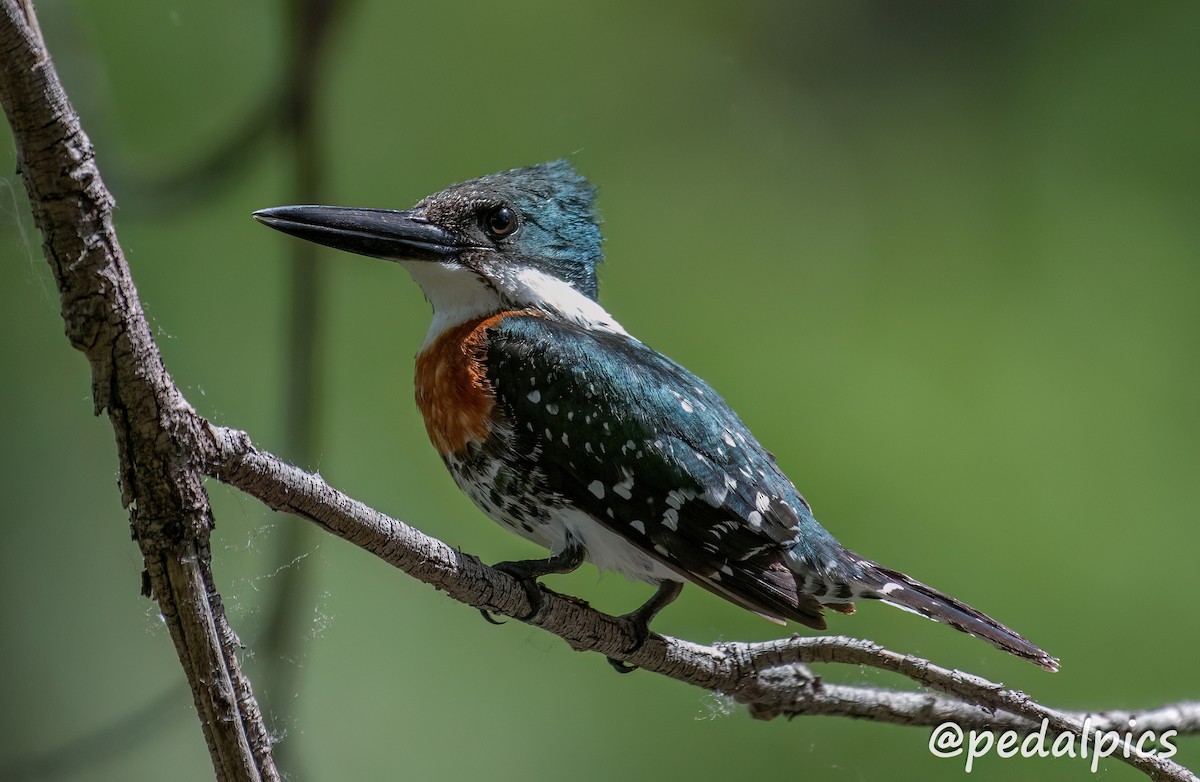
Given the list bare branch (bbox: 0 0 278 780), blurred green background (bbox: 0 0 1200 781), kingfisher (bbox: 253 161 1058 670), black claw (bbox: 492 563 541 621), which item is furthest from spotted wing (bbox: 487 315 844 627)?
bare branch (bbox: 0 0 278 780)

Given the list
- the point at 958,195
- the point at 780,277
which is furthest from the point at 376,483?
the point at 958,195

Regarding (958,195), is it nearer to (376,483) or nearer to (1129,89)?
(1129,89)

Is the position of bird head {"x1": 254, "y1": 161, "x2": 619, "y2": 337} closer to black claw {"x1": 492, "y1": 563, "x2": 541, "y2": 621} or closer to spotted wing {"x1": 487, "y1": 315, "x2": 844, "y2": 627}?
spotted wing {"x1": 487, "y1": 315, "x2": 844, "y2": 627}

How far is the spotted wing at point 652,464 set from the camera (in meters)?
1.24

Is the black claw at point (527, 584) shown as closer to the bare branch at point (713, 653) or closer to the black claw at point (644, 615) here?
the bare branch at point (713, 653)

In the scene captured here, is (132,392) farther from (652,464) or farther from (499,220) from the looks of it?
(499,220)

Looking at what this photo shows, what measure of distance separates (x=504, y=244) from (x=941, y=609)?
71cm

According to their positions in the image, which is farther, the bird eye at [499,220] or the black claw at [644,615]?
the bird eye at [499,220]

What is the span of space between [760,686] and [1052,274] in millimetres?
1293

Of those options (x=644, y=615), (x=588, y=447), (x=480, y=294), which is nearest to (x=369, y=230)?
(x=480, y=294)

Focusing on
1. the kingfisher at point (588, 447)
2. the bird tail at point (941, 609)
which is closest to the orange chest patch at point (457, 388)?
the kingfisher at point (588, 447)

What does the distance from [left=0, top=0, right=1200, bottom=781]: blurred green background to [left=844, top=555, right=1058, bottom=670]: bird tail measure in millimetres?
405

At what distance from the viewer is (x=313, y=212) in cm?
121

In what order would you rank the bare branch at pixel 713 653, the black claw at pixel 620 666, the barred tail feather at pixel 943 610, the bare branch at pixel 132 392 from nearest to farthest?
the bare branch at pixel 132 392, the bare branch at pixel 713 653, the barred tail feather at pixel 943 610, the black claw at pixel 620 666
